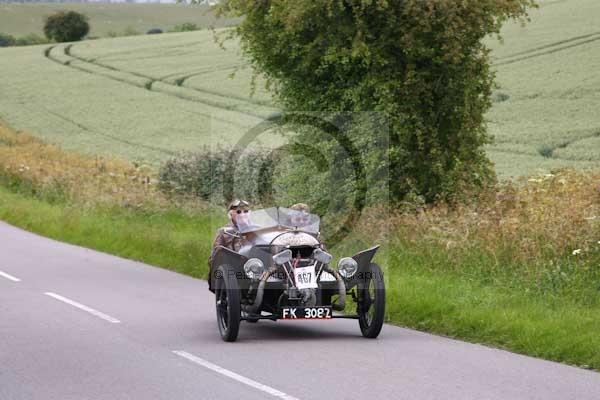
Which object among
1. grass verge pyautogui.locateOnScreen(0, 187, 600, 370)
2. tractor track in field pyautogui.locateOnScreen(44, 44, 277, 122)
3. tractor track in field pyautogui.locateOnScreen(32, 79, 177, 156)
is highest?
grass verge pyautogui.locateOnScreen(0, 187, 600, 370)

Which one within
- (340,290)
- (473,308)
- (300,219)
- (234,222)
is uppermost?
(300,219)

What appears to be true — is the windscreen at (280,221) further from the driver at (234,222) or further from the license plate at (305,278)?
the license plate at (305,278)

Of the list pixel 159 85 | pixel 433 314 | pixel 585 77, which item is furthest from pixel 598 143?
pixel 159 85

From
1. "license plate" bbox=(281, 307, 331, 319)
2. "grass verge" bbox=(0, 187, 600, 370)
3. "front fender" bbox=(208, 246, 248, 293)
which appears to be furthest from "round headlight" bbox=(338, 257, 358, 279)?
"grass verge" bbox=(0, 187, 600, 370)

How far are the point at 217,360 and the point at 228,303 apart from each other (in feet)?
3.87

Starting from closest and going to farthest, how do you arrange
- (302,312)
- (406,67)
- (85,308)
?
(302,312) → (85,308) → (406,67)

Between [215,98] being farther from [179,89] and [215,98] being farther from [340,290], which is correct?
[340,290]

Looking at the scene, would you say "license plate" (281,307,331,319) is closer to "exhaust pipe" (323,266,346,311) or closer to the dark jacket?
"exhaust pipe" (323,266,346,311)

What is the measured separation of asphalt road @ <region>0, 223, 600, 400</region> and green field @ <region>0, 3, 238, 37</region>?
124 meters

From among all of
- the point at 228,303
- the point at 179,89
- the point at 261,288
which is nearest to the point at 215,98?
the point at 179,89

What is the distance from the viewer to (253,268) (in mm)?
12258

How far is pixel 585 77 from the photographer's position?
135ft

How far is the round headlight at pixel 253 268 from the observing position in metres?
12.2

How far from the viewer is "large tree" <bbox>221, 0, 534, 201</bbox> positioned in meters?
19.8
